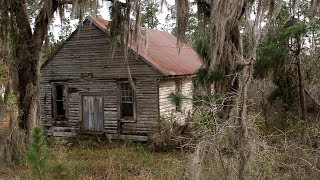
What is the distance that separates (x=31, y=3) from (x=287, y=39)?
24.6ft

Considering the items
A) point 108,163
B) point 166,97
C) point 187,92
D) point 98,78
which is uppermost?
point 98,78

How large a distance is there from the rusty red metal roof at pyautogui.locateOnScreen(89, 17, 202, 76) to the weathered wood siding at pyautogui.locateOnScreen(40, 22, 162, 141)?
0.33 meters

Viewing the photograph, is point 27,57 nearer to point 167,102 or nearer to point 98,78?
point 98,78

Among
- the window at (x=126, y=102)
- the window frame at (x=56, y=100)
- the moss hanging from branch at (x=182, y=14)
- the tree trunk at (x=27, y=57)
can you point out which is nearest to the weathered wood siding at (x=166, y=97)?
the window at (x=126, y=102)

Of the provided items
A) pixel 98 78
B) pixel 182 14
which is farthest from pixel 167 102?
pixel 182 14

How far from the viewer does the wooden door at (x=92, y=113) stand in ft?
53.7

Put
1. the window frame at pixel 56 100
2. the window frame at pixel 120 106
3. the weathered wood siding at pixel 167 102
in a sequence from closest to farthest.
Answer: the weathered wood siding at pixel 167 102
the window frame at pixel 120 106
the window frame at pixel 56 100

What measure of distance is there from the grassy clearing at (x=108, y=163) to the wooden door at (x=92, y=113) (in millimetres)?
871

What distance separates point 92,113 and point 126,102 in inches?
64.8

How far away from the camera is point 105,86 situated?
16188mm

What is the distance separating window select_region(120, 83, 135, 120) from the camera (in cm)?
1584

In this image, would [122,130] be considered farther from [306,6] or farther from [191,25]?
[191,25]

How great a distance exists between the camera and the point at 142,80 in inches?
603

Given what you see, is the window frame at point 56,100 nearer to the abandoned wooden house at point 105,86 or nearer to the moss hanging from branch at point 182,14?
the abandoned wooden house at point 105,86
